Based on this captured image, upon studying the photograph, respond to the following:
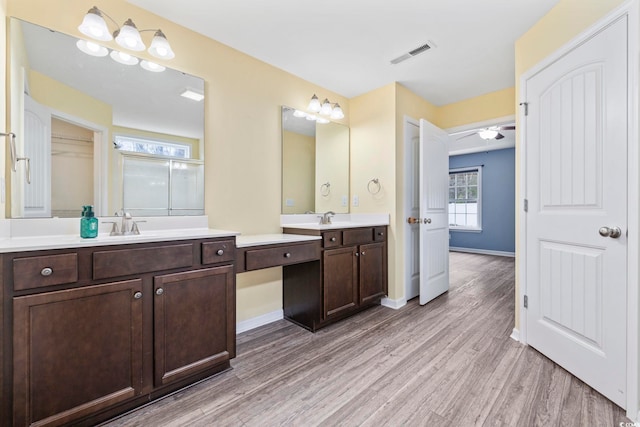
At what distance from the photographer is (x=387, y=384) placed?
1681 mm

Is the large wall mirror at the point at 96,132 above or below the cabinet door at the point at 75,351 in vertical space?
above

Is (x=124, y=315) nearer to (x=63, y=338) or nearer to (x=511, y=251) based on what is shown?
(x=63, y=338)

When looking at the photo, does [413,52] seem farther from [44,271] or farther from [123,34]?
[44,271]

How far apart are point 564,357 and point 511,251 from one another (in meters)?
4.77

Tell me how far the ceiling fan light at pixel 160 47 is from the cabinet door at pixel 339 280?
1.85 meters

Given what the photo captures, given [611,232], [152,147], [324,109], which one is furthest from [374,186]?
[152,147]

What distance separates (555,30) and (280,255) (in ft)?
8.10

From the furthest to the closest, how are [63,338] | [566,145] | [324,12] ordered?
[324,12], [566,145], [63,338]

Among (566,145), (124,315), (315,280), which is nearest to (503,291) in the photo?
(566,145)

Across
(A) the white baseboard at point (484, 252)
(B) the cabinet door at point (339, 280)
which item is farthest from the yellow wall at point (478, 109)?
(A) the white baseboard at point (484, 252)

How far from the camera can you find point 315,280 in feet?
7.90

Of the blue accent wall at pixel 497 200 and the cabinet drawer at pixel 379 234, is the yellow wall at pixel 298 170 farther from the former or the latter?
the blue accent wall at pixel 497 200

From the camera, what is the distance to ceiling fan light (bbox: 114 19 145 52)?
1.66m

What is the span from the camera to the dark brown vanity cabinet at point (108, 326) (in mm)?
1148
